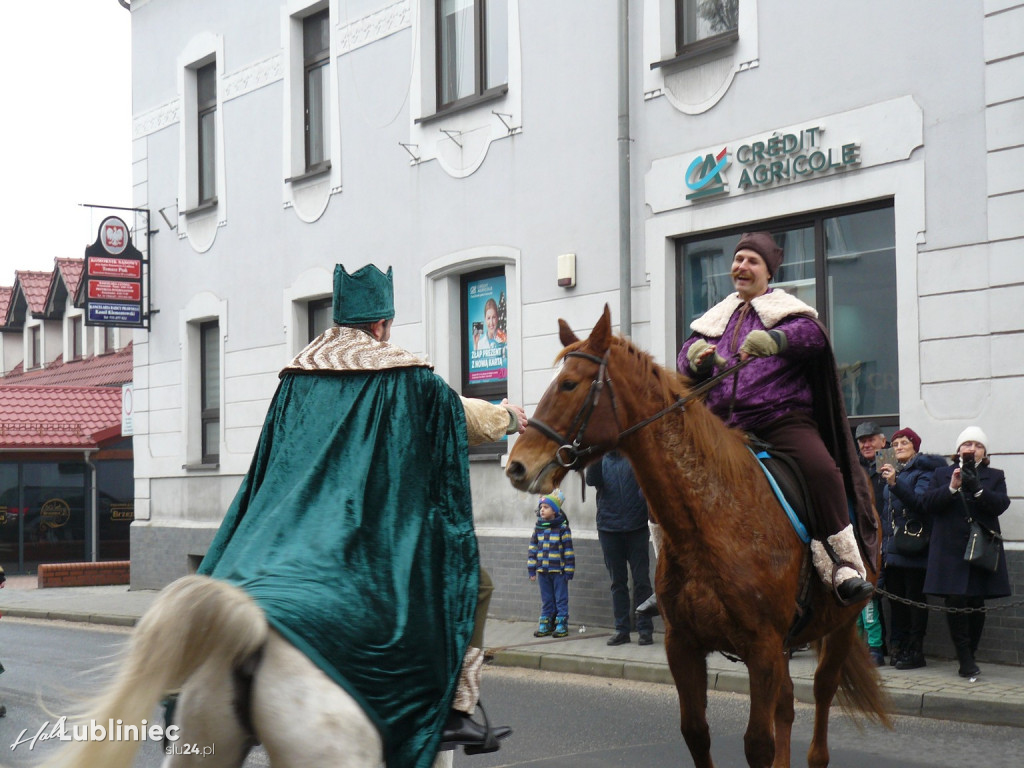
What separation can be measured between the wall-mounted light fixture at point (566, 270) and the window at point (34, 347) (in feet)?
95.3

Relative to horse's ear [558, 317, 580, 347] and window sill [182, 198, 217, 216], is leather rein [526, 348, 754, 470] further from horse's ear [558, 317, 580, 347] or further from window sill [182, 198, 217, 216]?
window sill [182, 198, 217, 216]

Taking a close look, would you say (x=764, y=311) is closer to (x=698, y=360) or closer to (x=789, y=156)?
(x=698, y=360)

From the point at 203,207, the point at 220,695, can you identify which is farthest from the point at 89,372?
the point at 220,695

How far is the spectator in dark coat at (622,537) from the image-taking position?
39.1 feet

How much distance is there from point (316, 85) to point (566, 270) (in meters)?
6.87

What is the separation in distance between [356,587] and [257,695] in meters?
0.45

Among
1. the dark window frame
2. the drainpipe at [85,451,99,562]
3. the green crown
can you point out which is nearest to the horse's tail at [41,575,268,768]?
the green crown

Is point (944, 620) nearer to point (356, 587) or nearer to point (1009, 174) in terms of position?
point (1009, 174)

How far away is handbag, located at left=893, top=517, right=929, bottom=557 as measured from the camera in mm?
9906

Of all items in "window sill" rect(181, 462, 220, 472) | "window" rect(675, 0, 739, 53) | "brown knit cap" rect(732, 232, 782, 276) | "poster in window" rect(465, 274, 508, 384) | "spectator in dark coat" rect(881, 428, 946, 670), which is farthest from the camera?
"window sill" rect(181, 462, 220, 472)

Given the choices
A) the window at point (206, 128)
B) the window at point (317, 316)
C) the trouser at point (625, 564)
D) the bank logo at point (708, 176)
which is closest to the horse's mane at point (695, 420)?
the trouser at point (625, 564)

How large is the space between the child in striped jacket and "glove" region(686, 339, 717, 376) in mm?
6850

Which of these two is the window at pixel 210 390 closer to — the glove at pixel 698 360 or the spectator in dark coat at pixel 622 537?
the spectator in dark coat at pixel 622 537

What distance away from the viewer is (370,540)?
3.62 m
